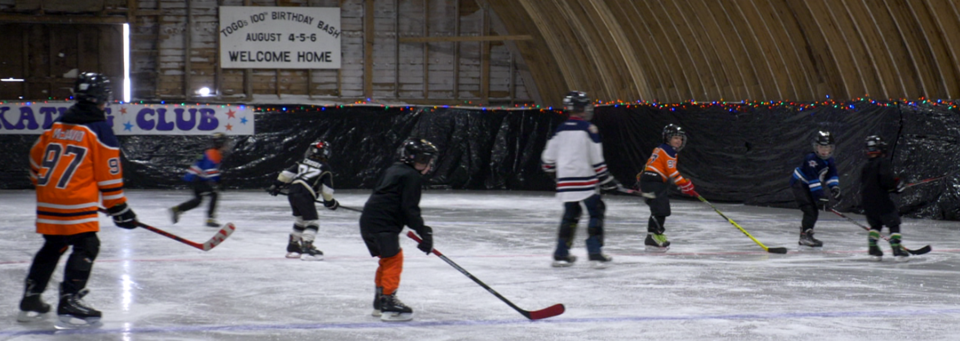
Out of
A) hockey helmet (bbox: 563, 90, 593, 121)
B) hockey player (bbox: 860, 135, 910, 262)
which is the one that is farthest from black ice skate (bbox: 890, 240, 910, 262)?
hockey helmet (bbox: 563, 90, 593, 121)

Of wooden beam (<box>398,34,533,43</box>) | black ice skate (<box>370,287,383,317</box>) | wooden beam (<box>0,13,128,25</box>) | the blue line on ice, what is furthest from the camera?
wooden beam (<box>398,34,533,43</box>)

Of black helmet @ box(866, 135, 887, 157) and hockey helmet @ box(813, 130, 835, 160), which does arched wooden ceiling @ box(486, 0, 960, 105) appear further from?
black helmet @ box(866, 135, 887, 157)

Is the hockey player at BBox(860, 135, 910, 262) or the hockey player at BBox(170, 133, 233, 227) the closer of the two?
the hockey player at BBox(860, 135, 910, 262)

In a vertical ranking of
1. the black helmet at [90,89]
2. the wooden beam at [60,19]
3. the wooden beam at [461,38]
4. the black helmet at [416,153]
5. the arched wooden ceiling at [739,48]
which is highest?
the wooden beam at [60,19]

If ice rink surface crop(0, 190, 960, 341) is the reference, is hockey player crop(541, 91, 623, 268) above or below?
above

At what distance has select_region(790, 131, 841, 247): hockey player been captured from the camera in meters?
9.13

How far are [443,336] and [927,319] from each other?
2.73 m

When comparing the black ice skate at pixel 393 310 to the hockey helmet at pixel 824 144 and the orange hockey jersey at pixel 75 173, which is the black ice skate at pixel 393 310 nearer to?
the orange hockey jersey at pixel 75 173

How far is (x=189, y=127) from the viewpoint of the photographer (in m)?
20.0

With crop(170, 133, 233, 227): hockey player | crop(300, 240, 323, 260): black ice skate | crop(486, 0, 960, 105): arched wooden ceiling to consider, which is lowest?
crop(300, 240, 323, 260): black ice skate

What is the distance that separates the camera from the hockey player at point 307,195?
830 centimetres

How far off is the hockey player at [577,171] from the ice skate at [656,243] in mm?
1140

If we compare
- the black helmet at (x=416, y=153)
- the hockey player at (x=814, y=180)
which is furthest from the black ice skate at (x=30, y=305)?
the hockey player at (x=814, y=180)

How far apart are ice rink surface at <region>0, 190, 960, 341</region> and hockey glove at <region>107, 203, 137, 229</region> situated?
0.53 meters
